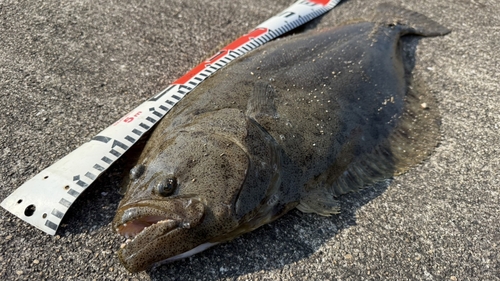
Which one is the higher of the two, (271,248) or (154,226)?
(154,226)

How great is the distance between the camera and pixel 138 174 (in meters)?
2.76

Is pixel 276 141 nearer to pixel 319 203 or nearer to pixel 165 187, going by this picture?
pixel 319 203

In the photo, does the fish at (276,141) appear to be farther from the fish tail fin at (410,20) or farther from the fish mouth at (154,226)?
the fish tail fin at (410,20)

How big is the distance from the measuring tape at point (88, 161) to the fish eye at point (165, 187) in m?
0.70

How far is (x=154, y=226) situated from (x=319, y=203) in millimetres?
1264

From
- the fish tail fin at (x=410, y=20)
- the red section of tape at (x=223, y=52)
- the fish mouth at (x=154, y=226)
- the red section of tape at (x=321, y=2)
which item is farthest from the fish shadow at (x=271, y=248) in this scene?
the red section of tape at (x=321, y=2)

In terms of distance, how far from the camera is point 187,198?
257cm

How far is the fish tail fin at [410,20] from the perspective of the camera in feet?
16.0

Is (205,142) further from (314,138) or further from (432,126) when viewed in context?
(432,126)

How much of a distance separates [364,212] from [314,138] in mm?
675

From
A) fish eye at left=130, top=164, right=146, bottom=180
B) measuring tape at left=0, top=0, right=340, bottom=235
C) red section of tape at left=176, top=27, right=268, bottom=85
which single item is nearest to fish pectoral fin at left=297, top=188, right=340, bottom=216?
fish eye at left=130, top=164, right=146, bottom=180

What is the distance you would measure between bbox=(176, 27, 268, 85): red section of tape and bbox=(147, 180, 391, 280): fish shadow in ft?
5.48

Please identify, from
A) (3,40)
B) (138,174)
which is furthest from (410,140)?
(3,40)

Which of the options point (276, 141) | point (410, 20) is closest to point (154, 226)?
point (276, 141)
